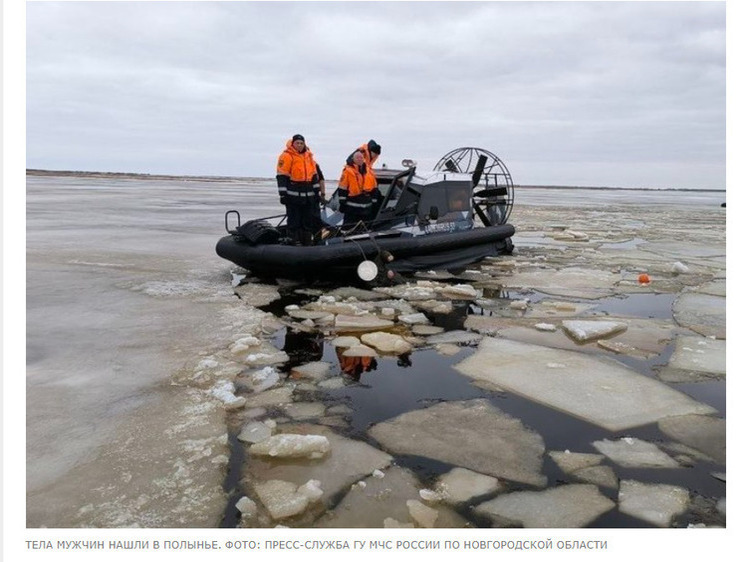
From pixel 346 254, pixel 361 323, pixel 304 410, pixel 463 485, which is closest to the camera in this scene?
pixel 463 485

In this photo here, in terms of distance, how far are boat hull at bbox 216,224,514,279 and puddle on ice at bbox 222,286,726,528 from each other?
78.2 inches

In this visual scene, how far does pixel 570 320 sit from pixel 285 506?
4.10 meters

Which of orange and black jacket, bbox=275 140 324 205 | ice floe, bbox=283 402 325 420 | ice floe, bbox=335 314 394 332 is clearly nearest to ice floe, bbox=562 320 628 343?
ice floe, bbox=335 314 394 332

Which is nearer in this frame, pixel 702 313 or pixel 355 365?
pixel 355 365

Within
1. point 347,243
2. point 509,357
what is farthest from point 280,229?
point 509,357

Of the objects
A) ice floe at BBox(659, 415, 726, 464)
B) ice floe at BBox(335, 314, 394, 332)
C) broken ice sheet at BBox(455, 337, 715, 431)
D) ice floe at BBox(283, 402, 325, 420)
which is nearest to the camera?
ice floe at BBox(659, 415, 726, 464)

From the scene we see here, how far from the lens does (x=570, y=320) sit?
223 inches

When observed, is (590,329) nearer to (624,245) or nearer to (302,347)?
(302,347)

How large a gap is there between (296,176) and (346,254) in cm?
134

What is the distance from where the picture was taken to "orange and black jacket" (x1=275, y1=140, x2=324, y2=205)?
24.3 feet

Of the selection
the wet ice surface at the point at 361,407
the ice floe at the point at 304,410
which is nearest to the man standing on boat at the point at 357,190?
the wet ice surface at the point at 361,407

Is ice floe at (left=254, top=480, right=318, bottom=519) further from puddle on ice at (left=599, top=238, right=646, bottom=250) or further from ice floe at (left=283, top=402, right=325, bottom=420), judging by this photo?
puddle on ice at (left=599, top=238, right=646, bottom=250)

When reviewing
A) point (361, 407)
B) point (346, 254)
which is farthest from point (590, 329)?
point (346, 254)

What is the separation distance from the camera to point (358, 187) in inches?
321
